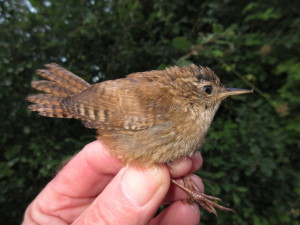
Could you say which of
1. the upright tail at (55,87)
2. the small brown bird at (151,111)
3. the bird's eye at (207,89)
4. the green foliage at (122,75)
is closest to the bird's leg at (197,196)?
the small brown bird at (151,111)

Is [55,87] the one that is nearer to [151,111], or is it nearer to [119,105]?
[119,105]

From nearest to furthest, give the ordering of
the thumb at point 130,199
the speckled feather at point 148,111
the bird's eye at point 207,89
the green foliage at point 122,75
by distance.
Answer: the thumb at point 130,199
the speckled feather at point 148,111
the bird's eye at point 207,89
the green foliage at point 122,75

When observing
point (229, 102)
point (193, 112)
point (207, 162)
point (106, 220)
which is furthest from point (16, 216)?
point (229, 102)

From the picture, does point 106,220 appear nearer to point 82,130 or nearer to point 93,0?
point 82,130

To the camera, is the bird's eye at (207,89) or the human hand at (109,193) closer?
the human hand at (109,193)

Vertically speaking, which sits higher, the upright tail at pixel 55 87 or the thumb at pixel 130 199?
the upright tail at pixel 55 87

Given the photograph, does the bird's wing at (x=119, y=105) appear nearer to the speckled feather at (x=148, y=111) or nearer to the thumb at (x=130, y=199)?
the speckled feather at (x=148, y=111)
